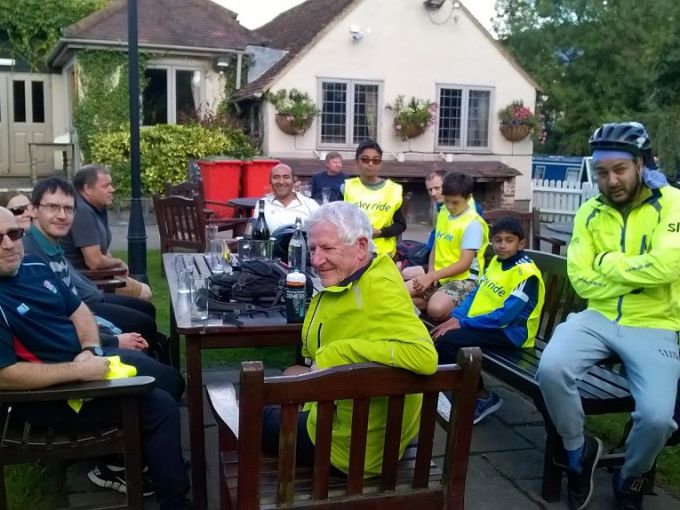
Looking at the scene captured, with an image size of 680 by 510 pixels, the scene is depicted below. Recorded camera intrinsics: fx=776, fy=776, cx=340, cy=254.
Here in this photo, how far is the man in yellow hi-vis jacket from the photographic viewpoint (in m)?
3.31

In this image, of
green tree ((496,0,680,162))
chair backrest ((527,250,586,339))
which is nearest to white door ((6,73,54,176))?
chair backrest ((527,250,586,339))

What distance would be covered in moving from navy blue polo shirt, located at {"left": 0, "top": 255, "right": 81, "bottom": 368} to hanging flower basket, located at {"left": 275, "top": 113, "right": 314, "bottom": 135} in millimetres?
12777

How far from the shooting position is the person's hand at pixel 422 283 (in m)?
5.24

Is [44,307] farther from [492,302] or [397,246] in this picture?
[397,246]

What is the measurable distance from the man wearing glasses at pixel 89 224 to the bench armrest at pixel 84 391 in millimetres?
2291

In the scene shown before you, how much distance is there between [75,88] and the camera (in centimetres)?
1647

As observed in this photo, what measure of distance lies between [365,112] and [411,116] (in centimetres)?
102

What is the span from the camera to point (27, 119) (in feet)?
62.2

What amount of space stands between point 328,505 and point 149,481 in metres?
1.47

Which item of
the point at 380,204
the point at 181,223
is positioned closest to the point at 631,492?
the point at 380,204

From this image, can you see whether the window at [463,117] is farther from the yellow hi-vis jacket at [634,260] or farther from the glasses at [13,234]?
the glasses at [13,234]

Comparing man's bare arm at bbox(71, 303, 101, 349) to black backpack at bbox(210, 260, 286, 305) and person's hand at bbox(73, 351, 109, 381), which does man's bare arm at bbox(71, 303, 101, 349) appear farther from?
black backpack at bbox(210, 260, 286, 305)

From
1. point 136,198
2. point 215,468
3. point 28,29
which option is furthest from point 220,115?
point 215,468

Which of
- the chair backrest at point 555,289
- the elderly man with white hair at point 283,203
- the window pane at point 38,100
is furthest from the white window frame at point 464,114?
the chair backrest at point 555,289
